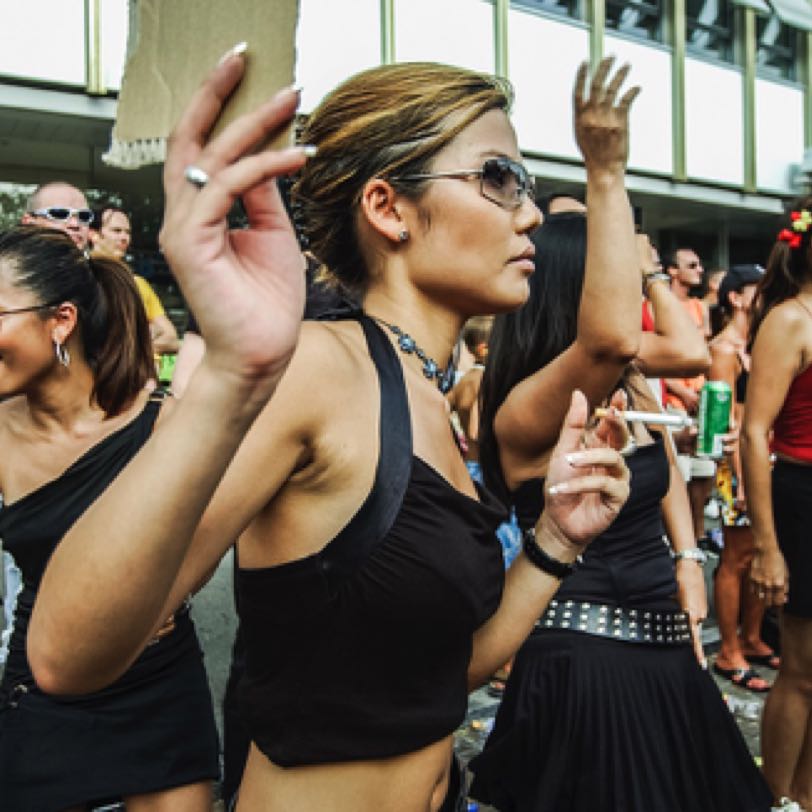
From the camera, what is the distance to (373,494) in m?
1.26

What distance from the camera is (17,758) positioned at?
217cm

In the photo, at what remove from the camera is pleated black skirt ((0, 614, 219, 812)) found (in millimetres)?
2148

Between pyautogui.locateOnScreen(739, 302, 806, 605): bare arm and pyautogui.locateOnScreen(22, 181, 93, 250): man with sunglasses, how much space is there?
9.97 ft

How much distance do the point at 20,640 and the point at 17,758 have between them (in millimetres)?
300

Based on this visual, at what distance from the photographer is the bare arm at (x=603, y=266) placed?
1680 millimetres

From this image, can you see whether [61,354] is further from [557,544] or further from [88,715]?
[557,544]

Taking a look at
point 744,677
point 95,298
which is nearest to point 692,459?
point 744,677

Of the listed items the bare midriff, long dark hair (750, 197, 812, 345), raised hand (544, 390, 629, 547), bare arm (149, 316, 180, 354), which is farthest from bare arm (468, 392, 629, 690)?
bare arm (149, 316, 180, 354)

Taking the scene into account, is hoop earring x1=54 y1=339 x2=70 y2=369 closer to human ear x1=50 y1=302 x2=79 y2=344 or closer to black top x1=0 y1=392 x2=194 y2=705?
human ear x1=50 y1=302 x2=79 y2=344

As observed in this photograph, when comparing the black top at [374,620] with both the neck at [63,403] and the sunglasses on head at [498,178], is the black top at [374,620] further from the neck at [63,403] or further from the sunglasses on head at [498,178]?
the neck at [63,403]

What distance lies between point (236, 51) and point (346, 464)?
2.08 ft

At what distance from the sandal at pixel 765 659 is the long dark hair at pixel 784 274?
2.34 m

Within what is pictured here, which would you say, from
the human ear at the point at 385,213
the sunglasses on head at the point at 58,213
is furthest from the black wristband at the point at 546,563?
the sunglasses on head at the point at 58,213

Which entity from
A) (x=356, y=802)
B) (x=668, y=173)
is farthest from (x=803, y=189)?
(x=356, y=802)
